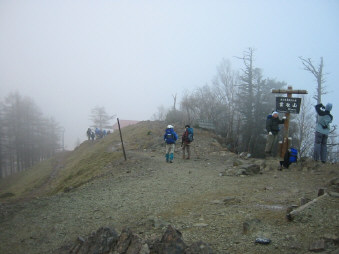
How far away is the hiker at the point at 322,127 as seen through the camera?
9641 millimetres

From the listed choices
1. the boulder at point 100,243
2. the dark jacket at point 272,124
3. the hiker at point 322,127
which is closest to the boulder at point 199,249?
the boulder at point 100,243

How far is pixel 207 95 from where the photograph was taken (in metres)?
40.0

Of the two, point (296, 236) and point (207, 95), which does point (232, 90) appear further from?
point (296, 236)

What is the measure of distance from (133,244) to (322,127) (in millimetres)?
8623

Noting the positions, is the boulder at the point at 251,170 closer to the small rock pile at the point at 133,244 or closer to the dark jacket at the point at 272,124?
the dark jacket at the point at 272,124

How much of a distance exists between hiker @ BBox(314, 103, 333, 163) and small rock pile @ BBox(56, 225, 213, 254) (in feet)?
26.4

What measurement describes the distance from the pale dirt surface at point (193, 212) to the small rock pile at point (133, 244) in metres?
0.54

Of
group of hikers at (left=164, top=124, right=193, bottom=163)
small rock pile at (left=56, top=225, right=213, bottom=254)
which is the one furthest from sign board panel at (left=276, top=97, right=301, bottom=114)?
small rock pile at (left=56, top=225, right=213, bottom=254)

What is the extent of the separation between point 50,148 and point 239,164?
5388 cm

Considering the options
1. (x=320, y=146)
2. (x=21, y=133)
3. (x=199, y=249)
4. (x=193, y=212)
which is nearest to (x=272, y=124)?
(x=320, y=146)

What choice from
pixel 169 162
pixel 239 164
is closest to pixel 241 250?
pixel 239 164

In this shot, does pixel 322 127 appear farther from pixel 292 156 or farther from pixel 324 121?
pixel 292 156

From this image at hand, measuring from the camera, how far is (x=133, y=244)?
4.23m

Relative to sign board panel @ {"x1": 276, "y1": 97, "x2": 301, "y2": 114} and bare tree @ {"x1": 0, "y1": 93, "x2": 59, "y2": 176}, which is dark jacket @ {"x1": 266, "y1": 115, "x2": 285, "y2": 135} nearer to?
sign board panel @ {"x1": 276, "y1": 97, "x2": 301, "y2": 114}
